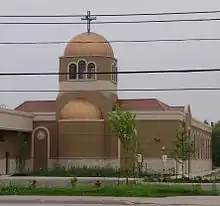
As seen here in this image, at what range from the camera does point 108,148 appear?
227 ft

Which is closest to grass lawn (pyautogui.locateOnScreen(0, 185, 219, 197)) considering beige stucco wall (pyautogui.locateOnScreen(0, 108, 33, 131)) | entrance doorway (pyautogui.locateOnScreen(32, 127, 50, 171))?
beige stucco wall (pyautogui.locateOnScreen(0, 108, 33, 131))

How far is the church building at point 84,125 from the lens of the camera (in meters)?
67.9

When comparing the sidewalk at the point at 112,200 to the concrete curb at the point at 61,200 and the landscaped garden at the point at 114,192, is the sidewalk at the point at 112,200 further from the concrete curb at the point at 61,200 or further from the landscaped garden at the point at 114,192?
the landscaped garden at the point at 114,192

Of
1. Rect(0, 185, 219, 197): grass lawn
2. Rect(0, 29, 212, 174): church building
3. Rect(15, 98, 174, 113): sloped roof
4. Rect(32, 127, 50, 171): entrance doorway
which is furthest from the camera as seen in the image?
Rect(15, 98, 174, 113): sloped roof

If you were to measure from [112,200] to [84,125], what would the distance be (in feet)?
127

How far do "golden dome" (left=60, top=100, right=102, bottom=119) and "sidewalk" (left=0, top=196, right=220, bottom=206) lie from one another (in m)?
38.1

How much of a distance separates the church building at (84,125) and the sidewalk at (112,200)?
3472 cm

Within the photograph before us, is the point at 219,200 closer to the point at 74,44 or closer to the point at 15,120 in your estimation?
the point at 15,120

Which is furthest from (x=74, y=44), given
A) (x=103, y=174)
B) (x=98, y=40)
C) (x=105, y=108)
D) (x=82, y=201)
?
(x=82, y=201)

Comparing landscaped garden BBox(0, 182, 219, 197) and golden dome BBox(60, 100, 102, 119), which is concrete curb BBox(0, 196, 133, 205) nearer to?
landscaped garden BBox(0, 182, 219, 197)

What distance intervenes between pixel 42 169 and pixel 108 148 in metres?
7.20

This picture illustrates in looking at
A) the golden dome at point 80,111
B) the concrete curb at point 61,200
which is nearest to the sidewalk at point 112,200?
the concrete curb at point 61,200

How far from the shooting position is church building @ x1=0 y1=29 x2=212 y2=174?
67.9 metres

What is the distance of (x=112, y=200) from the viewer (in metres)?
29.1
